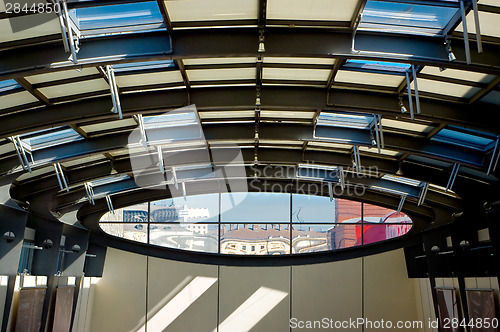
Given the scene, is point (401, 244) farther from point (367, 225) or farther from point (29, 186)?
point (29, 186)

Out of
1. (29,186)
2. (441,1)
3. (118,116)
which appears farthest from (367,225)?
(441,1)

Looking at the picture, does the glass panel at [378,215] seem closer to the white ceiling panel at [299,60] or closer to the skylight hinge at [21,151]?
the white ceiling panel at [299,60]

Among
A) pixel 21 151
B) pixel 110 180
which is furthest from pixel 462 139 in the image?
pixel 110 180

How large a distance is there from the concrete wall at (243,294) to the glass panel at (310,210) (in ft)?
5.81

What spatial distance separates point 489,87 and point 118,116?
610cm

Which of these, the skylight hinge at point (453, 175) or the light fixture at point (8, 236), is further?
the light fixture at point (8, 236)

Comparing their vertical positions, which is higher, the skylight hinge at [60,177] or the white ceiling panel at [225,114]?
the white ceiling panel at [225,114]

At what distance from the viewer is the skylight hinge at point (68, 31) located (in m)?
6.69

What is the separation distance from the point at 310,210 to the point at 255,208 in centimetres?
211

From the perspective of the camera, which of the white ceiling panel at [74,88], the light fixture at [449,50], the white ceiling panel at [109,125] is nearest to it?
the light fixture at [449,50]

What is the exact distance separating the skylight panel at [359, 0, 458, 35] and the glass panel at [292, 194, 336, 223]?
1413 centimetres

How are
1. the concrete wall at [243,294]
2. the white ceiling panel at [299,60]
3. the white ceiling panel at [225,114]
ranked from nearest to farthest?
the white ceiling panel at [299,60]
the white ceiling panel at [225,114]
the concrete wall at [243,294]

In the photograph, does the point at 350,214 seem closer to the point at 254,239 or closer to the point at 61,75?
the point at 254,239

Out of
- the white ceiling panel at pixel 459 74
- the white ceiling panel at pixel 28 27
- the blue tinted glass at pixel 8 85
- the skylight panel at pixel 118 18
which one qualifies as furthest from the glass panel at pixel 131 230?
the white ceiling panel at pixel 459 74
